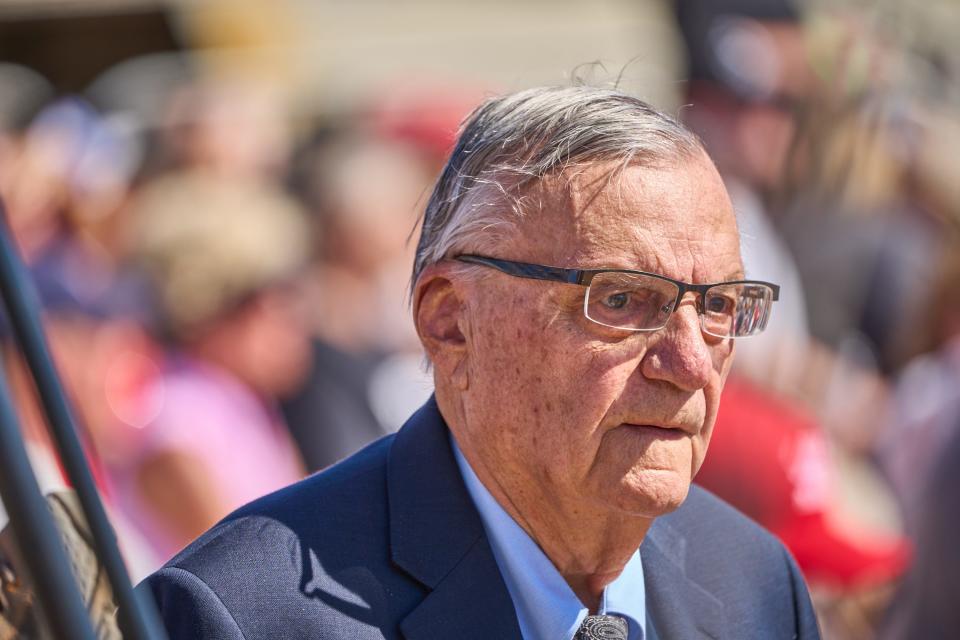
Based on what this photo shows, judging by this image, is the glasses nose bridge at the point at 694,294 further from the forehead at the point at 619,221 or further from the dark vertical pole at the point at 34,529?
the dark vertical pole at the point at 34,529

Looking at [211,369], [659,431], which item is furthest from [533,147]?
[211,369]

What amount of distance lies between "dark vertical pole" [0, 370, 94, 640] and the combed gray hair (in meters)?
1.08

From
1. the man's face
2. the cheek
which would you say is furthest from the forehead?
the cheek

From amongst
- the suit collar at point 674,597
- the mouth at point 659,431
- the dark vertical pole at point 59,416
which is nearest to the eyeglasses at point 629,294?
the mouth at point 659,431

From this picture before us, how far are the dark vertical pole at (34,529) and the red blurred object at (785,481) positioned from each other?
2.93 meters

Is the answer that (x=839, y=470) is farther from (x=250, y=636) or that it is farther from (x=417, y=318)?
(x=250, y=636)

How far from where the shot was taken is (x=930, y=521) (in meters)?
3.89

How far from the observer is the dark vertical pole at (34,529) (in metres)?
1.30

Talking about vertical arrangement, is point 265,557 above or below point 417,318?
below

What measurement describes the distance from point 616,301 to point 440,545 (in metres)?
0.52

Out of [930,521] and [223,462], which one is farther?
[223,462]

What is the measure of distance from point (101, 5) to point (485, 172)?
29.9 ft

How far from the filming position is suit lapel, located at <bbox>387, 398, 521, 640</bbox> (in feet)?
7.23

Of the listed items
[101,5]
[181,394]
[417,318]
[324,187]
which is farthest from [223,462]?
[101,5]
